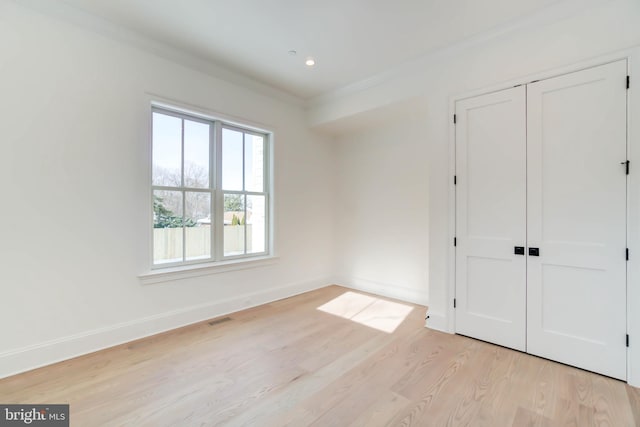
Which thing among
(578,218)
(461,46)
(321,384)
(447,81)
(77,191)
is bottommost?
(321,384)

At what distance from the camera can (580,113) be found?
7.88ft

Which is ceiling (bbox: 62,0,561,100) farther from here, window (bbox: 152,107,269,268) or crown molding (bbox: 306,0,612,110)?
window (bbox: 152,107,269,268)

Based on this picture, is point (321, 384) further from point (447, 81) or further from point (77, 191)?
point (447, 81)

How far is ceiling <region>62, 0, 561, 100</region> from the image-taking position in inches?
97.0

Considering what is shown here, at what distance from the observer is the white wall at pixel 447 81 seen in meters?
2.33

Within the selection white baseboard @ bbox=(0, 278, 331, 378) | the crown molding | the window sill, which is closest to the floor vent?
white baseboard @ bbox=(0, 278, 331, 378)

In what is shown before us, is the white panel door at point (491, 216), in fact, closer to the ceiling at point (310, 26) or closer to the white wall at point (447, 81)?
the white wall at point (447, 81)

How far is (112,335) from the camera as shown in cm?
275

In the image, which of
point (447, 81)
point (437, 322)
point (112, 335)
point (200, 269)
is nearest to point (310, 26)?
point (447, 81)

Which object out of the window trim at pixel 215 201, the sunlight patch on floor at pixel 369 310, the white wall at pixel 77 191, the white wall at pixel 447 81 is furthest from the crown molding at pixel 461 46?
the sunlight patch on floor at pixel 369 310

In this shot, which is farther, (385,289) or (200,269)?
(385,289)

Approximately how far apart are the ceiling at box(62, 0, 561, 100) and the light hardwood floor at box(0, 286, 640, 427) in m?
3.02

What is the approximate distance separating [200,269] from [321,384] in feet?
6.45

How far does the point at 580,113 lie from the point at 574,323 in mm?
1748
